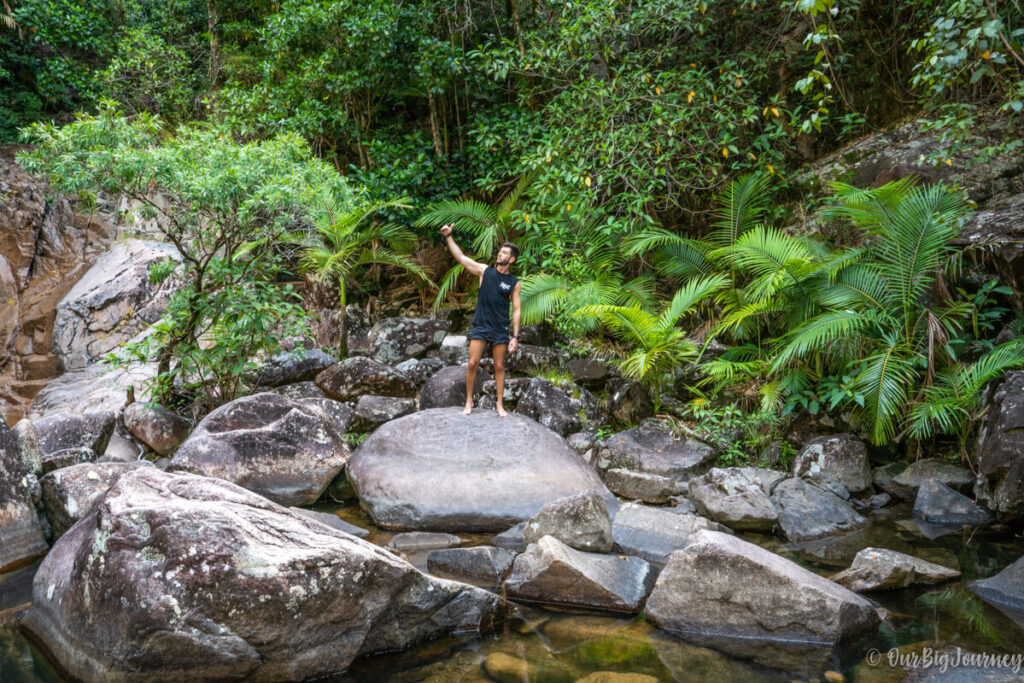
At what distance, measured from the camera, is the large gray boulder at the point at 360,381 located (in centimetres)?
820

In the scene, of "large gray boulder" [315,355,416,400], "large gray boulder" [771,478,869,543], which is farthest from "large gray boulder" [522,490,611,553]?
"large gray boulder" [315,355,416,400]

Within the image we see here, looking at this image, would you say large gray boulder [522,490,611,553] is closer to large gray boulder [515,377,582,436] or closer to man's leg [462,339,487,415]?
man's leg [462,339,487,415]

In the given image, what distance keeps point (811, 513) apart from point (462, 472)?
2756mm

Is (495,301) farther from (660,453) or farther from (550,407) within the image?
(660,453)

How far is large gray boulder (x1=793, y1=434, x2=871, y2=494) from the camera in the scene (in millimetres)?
5883

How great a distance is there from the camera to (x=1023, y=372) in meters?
5.23

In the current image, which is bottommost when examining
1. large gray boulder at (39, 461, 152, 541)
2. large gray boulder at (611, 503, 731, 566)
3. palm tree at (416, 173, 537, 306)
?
large gray boulder at (611, 503, 731, 566)

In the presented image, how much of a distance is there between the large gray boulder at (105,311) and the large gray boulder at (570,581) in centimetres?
737

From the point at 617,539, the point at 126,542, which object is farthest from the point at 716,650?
the point at 126,542

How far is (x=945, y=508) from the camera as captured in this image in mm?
5301

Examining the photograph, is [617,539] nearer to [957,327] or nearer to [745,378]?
[745,378]

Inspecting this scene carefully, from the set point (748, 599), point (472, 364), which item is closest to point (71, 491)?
point (472, 364)

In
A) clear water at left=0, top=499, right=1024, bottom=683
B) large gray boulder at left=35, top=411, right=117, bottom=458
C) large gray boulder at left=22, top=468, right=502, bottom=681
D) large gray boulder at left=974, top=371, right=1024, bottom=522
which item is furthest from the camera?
large gray boulder at left=35, top=411, right=117, bottom=458

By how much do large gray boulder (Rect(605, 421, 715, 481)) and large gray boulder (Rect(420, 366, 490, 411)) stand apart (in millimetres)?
1811
